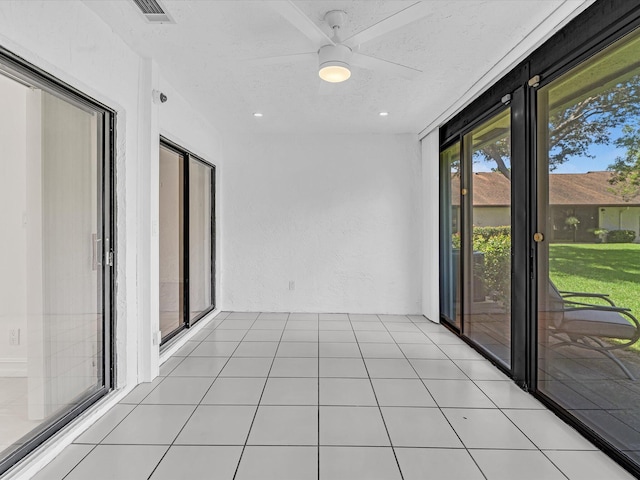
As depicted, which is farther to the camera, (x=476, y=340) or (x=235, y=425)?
(x=476, y=340)

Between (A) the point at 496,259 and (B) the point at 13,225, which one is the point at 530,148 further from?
(B) the point at 13,225

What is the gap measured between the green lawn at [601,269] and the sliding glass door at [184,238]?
3.29 metres

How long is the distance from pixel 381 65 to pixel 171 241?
266 cm

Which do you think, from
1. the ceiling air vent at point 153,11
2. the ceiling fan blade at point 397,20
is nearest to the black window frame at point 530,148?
the ceiling fan blade at point 397,20

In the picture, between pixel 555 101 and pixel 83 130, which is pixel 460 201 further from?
pixel 83 130

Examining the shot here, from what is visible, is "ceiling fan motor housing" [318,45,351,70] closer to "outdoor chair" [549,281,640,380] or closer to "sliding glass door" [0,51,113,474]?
"sliding glass door" [0,51,113,474]

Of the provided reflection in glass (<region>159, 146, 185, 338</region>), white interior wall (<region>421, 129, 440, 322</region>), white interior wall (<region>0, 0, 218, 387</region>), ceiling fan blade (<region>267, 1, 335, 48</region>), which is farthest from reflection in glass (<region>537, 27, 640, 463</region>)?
reflection in glass (<region>159, 146, 185, 338</region>)

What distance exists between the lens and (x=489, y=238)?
3.39 meters

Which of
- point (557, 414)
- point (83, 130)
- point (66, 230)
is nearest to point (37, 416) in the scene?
point (66, 230)

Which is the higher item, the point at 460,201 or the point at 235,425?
the point at 460,201

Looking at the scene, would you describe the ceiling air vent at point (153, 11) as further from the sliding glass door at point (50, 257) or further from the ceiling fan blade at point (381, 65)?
the ceiling fan blade at point (381, 65)

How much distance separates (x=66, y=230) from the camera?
2164 mm

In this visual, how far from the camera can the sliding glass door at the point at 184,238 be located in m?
3.57

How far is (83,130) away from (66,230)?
2.23 feet
